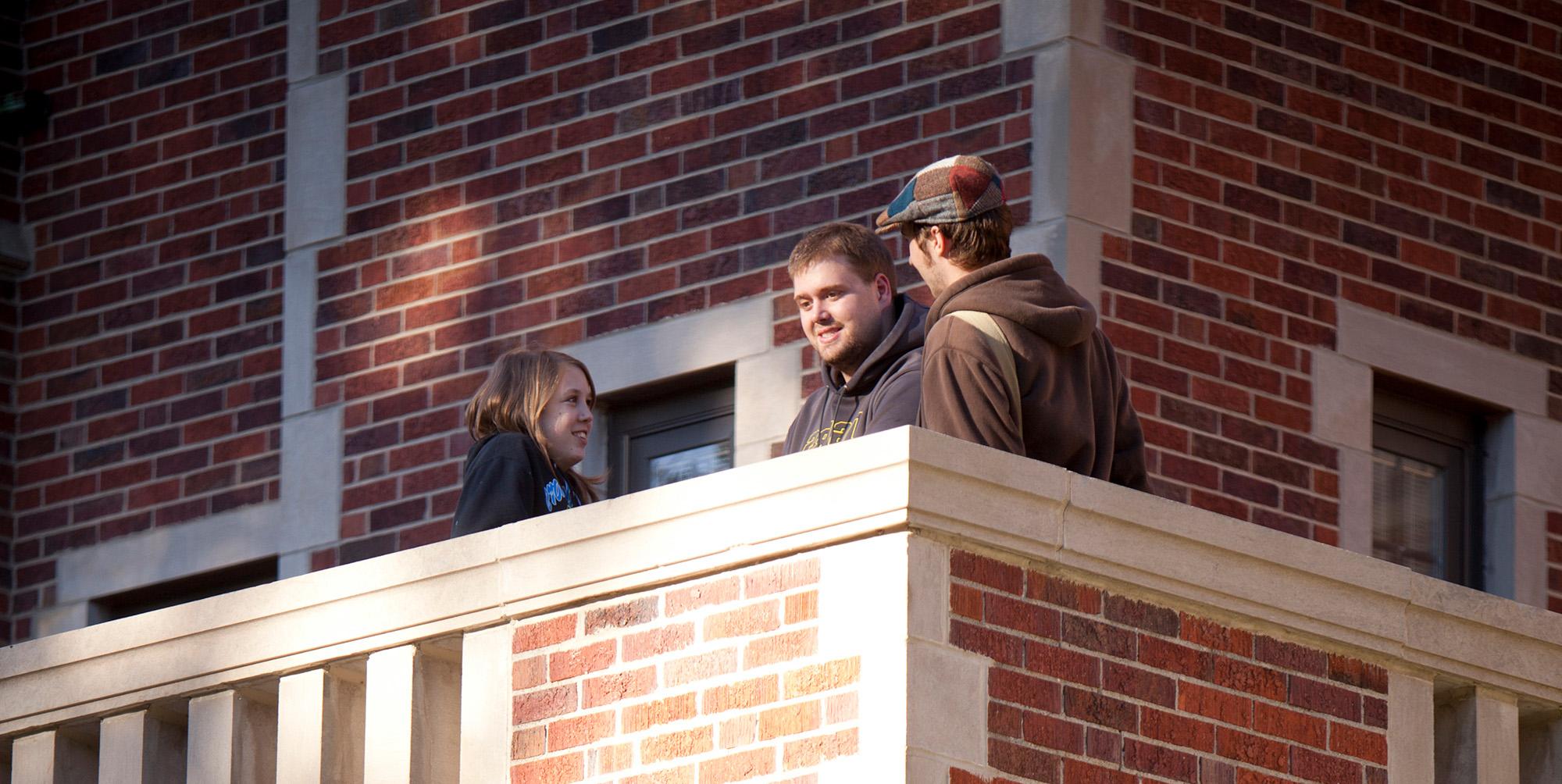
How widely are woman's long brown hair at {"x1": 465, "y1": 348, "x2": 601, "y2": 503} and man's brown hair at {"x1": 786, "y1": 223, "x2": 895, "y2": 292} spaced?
2.53ft

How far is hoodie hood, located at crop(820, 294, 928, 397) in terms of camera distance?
6.37 meters

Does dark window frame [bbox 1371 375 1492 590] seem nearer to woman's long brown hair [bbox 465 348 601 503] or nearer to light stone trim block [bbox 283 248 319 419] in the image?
woman's long brown hair [bbox 465 348 601 503]

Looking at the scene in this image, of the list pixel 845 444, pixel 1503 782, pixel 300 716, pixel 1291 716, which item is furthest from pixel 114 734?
pixel 1503 782

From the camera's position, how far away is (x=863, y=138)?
8930 mm

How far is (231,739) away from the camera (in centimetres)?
638

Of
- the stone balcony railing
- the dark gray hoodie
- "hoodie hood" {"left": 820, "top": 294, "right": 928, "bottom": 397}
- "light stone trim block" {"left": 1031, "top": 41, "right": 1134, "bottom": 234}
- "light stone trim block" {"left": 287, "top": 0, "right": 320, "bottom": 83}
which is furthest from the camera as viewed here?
"light stone trim block" {"left": 287, "top": 0, "right": 320, "bottom": 83}

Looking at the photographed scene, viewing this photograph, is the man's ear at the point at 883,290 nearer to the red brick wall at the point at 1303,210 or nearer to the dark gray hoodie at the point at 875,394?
the dark gray hoodie at the point at 875,394

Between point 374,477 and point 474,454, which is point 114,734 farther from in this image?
point 374,477

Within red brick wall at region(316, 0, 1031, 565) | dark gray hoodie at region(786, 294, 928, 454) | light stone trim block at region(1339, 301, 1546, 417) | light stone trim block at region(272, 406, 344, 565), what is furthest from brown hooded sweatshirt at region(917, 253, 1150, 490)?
light stone trim block at region(272, 406, 344, 565)

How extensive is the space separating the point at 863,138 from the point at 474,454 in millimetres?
2426

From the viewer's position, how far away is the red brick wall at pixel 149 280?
10305 millimetres

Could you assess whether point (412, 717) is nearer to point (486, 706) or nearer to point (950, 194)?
point (486, 706)

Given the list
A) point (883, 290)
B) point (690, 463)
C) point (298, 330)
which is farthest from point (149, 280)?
point (883, 290)

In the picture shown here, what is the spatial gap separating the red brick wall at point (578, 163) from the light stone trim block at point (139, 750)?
2.87m
